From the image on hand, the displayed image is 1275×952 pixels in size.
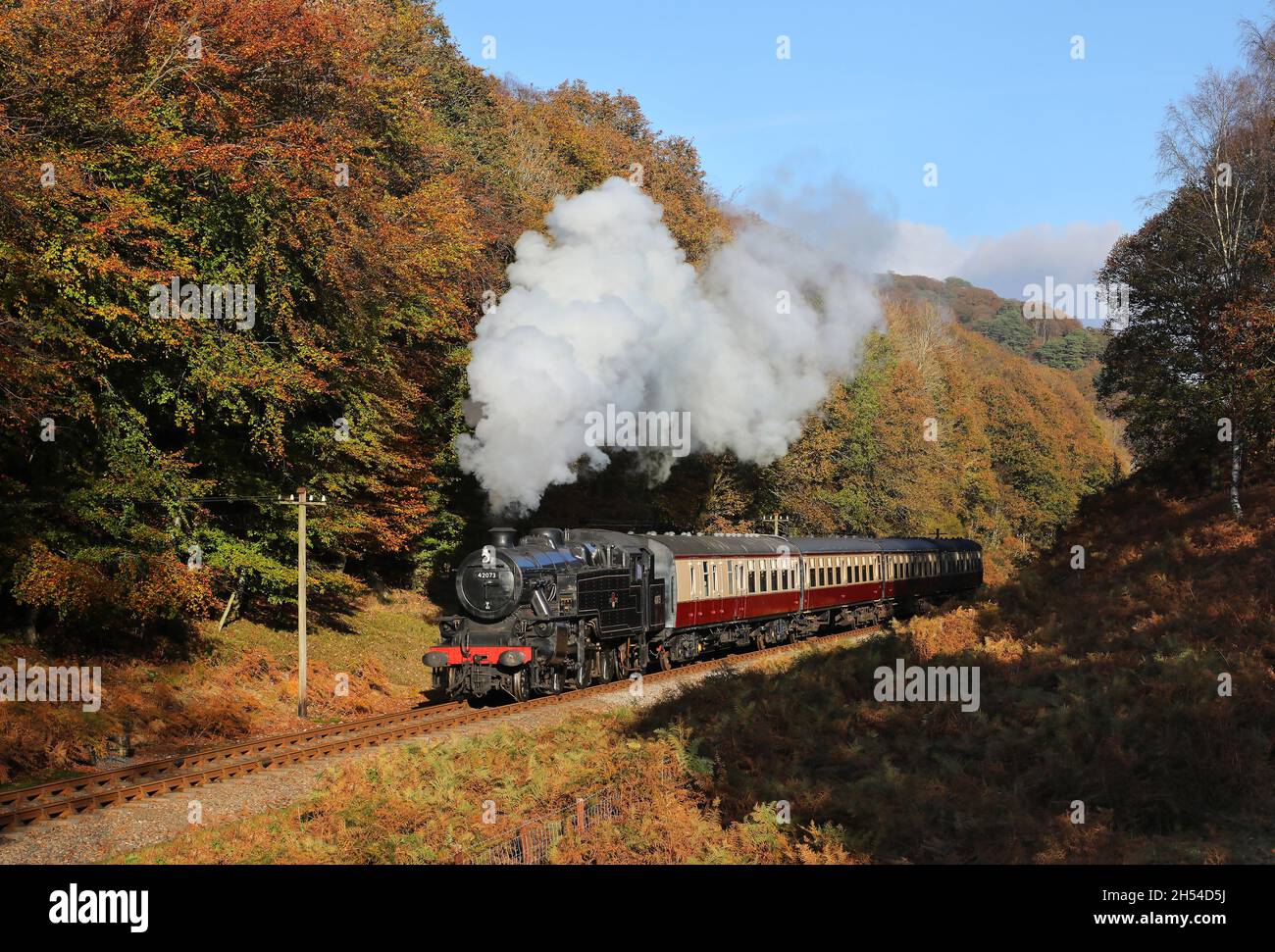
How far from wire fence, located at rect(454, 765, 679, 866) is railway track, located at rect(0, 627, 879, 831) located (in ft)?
17.6

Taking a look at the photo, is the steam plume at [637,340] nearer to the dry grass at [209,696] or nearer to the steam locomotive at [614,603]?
the steam locomotive at [614,603]

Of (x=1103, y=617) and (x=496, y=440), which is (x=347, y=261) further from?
(x=1103, y=617)

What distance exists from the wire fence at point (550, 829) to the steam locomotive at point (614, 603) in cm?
657

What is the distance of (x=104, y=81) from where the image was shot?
19016mm

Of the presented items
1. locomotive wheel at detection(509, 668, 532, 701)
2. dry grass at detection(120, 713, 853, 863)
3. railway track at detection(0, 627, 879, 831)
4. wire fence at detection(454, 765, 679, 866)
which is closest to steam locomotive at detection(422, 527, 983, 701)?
locomotive wheel at detection(509, 668, 532, 701)

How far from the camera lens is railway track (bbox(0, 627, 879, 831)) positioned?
42.3ft

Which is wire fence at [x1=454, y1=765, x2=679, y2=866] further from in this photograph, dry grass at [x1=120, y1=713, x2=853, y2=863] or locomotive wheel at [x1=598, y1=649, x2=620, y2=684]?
locomotive wheel at [x1=598, y1=649, x2=620, y2=684]

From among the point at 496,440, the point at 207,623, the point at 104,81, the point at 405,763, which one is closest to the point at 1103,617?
the point at 496,440

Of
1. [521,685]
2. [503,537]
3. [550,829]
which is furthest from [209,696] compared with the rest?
[550,829]

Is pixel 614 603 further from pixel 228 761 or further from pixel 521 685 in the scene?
pixel 228 761

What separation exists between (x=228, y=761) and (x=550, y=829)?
6598 mm

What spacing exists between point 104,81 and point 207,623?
12.8 metres

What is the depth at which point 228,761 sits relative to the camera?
1588cm

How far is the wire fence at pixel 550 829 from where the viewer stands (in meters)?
11.3
